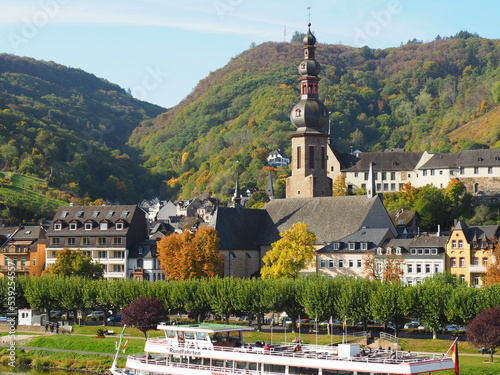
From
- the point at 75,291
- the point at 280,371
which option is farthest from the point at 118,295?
the point at 280,371

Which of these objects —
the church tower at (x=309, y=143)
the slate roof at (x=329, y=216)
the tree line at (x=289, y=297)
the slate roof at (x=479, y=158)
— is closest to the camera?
the tree line at (x=289, y=297)

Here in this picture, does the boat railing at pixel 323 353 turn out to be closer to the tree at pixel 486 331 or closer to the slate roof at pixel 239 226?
the tree at pixel 486 331

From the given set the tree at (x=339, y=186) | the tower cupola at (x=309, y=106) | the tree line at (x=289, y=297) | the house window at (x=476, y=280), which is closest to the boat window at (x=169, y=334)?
the tree line at (x=289, y=297)

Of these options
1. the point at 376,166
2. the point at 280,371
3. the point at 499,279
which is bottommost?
the point at 280,371

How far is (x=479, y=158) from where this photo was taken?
488 feet

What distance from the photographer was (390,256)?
106 meters

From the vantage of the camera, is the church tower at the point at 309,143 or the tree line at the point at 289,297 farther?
the church tower at the point at 309,143

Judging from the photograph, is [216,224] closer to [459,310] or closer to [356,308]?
[356,308]

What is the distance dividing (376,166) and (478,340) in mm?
94076

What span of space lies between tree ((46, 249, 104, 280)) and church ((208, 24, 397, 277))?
15247 millimetres

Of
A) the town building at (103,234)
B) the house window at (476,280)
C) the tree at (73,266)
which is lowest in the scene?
the house window at (476,280)

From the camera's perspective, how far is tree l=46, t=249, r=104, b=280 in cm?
11219

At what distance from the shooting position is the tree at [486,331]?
228ft

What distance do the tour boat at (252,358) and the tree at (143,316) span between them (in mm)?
13384
